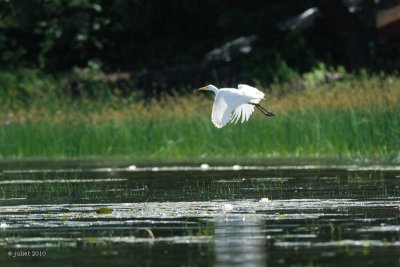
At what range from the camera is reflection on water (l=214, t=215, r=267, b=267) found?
7.74m

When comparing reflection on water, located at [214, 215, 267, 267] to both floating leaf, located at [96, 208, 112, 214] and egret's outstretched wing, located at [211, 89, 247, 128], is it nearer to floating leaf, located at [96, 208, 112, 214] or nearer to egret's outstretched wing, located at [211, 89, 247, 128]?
floating leaf, located at [96, 208, 112, 214]

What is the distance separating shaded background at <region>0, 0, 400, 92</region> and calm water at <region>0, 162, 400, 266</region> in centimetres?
1482

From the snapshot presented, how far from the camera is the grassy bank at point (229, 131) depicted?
1981 cm

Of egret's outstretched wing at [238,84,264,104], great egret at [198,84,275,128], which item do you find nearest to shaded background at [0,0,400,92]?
egret's outstretched wing at [238,84,264,104]

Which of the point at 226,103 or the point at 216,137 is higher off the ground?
the point at 216,137

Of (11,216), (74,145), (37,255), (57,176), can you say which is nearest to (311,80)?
(74,145)

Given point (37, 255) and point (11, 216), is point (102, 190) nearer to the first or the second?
point (11, 216)

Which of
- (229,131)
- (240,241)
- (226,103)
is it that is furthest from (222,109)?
(229,131)

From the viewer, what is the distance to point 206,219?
1009cm

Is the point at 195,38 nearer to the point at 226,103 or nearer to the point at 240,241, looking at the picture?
the point at 226,103

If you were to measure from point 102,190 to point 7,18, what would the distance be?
2101 centimetres

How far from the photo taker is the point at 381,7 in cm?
3133

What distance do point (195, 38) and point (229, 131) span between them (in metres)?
15.5

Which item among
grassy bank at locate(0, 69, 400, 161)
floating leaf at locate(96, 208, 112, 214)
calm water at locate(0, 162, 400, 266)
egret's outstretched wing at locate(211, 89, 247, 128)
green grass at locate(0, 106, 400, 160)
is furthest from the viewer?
grassy bank at locate(0, 69, 400, 161)
